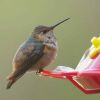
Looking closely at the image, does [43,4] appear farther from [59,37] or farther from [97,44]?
[97,44]

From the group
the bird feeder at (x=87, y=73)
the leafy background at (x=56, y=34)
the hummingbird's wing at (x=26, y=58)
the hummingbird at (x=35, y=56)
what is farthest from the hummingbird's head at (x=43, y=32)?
the leafy background at (x=56, y=34)

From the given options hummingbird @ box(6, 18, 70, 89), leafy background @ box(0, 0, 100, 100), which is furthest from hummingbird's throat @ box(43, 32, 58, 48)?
leafy background @ box(0, 0, 100, 100)

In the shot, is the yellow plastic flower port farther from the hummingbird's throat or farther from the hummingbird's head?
the hummingbird's head

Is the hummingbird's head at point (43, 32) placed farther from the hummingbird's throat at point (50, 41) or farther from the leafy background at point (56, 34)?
the leafy background at point (56, 34)

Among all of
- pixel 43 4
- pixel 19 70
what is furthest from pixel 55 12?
pixel 19 70

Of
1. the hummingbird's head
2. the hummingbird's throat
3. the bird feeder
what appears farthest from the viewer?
the hummingbird's head
